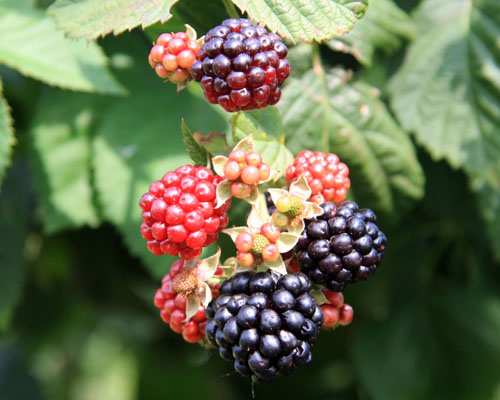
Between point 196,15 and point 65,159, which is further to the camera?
point 65,159

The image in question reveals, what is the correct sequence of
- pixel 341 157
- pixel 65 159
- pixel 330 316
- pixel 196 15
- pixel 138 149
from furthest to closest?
pixel 65 159
pixel 138 149
pixel 341 157
pixel 196 15
pixel 330 316

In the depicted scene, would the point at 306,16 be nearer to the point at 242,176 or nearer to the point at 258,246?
the point at 242,176

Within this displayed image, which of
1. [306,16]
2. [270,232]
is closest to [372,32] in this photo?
[306,16]

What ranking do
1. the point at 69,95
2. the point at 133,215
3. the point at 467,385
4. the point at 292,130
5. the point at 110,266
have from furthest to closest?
1. the point at 110,266
2. the point at 467,385
3. the point at 69,95
4. the point at 133,215
5. the point at 292,130

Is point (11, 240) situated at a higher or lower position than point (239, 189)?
lower

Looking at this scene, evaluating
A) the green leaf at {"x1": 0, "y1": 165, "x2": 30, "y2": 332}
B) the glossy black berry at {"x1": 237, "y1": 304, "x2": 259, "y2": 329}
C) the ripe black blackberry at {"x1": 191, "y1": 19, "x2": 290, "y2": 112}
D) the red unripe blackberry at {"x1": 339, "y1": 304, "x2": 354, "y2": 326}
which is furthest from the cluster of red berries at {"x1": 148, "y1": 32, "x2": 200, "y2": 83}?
the green leaf at {"x1": 0, "y1": 165, "x2": 30, "y2": 332}

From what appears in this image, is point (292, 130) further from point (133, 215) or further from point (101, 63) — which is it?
point (101, 63)

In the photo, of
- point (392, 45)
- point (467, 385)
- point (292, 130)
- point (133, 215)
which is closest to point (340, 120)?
point (292, 130)

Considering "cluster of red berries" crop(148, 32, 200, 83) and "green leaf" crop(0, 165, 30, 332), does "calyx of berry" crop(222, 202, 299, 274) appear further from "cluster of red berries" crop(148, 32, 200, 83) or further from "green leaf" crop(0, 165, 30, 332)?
"green leaf" crop(0, 165, 30, 332)
